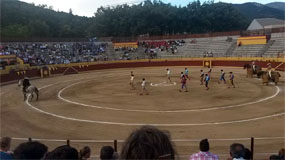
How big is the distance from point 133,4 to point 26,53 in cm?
5685

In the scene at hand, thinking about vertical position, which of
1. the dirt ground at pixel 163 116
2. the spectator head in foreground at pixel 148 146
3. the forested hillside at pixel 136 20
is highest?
the forested hillside at pixel 136 20

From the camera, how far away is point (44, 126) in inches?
540

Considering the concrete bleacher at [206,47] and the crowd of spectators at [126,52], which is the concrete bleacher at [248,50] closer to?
the concrete bleacher at [206,47]

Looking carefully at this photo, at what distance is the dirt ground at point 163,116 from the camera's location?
11.0 metres

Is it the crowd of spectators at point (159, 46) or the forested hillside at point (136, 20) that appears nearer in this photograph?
the crowd of spectators at point (159, 46)

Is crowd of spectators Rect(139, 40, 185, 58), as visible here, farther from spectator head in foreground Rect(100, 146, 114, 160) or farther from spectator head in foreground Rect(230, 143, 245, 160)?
spectator head in foreground Rect(100, 146, 114, 160)

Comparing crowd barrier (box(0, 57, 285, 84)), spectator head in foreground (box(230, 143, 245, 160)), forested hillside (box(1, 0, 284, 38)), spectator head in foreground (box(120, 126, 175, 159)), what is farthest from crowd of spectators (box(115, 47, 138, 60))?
spectator head in foreground (box(120, 126, 175, 159))

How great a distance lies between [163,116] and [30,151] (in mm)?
12175

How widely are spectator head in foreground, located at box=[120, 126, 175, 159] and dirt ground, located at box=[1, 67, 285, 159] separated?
21.7ft

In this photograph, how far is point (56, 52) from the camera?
50.2m

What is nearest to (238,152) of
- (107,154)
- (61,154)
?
(107,154)

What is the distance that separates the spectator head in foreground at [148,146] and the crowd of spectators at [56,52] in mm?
42522

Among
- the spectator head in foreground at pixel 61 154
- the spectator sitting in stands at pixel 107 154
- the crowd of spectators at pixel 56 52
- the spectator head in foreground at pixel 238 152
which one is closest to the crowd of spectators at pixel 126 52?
the crowd of spectators at pixel 56 52

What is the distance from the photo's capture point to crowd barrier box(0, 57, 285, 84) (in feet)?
117
